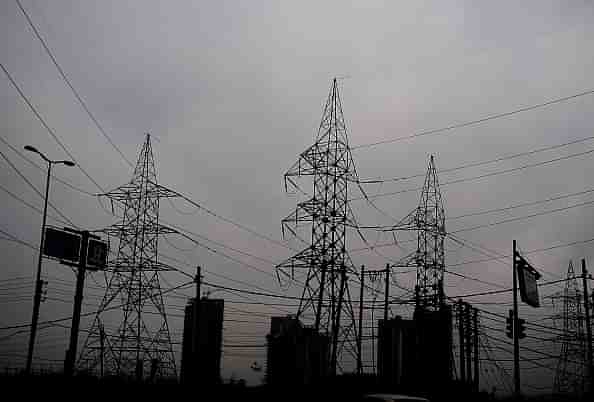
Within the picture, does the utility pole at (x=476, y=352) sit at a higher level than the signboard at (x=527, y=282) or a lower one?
lower

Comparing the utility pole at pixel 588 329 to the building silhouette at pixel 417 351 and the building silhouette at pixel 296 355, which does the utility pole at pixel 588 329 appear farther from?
the building silhouette at pixel 296 355

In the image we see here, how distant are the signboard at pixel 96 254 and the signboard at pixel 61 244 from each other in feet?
1.90

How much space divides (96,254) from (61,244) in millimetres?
1646

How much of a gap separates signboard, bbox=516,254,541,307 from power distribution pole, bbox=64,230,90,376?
77.2ft

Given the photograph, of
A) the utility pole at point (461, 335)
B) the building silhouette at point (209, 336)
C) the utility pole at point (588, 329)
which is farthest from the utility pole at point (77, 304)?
the utility pole at point (588, 329)

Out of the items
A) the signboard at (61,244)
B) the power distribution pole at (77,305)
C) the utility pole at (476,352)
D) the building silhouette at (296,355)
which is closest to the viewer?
the power distribution pole at (77,305)

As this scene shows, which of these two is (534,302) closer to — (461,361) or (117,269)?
(461,361)

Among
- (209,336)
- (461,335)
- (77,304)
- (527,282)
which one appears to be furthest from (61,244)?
(461,335)

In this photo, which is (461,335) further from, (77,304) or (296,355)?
(77,304)

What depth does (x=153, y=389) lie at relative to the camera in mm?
30094

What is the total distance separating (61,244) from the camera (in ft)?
102

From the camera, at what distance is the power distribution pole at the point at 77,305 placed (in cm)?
2689

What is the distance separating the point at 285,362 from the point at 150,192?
16.3m

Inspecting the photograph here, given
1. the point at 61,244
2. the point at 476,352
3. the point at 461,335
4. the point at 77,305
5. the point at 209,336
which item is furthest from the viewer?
the point at 476,352
